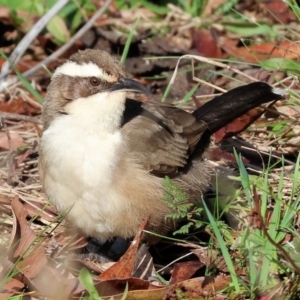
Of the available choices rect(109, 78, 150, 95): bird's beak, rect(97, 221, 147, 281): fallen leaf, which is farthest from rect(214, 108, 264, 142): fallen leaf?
rect(97, 221, 147, 281): fallen leaf

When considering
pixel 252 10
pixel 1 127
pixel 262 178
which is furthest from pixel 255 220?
pixel 252 10

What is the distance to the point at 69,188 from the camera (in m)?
4.60

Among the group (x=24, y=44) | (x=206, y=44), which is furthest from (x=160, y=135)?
(x=206, y=44)

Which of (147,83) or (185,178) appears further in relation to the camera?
(147,83)

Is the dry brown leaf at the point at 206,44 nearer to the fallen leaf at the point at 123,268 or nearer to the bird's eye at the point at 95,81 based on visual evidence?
the bird's eye at the point at 95,81

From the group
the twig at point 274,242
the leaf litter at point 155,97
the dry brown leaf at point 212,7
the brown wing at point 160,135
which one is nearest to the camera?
the twig at point 274,242

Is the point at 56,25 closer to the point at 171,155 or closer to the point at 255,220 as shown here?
the point at 171,155

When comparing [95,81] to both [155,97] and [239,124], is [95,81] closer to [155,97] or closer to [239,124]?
[239,124]

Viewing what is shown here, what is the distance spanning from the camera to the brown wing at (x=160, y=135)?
190 inches

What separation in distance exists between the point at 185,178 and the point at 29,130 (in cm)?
184

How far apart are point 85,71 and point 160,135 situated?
29.3 inches

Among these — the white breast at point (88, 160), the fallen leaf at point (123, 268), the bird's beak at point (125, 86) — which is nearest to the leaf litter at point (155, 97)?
the fallen leaf at point (123, 268)

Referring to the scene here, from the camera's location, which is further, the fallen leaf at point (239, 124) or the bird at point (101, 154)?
the fallen leaf at point (239, 124)

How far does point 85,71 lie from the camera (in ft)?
15.4
